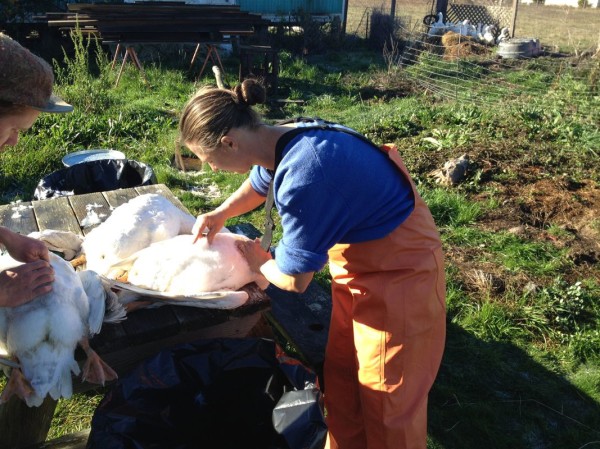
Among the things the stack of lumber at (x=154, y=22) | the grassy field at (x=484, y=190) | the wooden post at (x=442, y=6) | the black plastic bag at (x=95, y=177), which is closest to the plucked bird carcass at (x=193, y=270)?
the grassy field at (x=484, y=190)

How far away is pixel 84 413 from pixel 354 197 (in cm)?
195

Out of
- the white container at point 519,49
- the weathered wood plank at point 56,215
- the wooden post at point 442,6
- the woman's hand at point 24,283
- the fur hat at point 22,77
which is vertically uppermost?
the wooden post at point 442,6

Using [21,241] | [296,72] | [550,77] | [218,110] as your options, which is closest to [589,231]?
[218,110]

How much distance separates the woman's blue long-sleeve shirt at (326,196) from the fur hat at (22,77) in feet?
2.45

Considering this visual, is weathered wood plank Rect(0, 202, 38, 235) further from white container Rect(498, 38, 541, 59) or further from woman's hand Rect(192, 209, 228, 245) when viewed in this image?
white container Rect(498, 38, 541, 59)

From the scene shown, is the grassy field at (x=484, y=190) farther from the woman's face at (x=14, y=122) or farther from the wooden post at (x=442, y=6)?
the wooden post at (x=442, y=6)

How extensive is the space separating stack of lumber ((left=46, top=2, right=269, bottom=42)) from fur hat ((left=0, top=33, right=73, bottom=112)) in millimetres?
8886

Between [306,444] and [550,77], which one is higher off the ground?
[550,77]

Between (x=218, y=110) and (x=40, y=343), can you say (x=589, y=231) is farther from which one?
(x=40, y=343)

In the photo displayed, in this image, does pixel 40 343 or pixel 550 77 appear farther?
pixel 550 77

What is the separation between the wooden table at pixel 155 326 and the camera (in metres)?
2.05

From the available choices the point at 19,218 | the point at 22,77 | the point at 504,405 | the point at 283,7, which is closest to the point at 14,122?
the point at 22,77

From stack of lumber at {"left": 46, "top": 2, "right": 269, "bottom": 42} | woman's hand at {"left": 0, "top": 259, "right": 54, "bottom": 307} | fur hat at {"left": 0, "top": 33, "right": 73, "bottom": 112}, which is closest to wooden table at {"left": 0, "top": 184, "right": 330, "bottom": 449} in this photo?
woman's hand at {"left": 0, "top": 259, "right": 54, "bottom": 307}

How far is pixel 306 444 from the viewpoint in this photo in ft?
5.74
